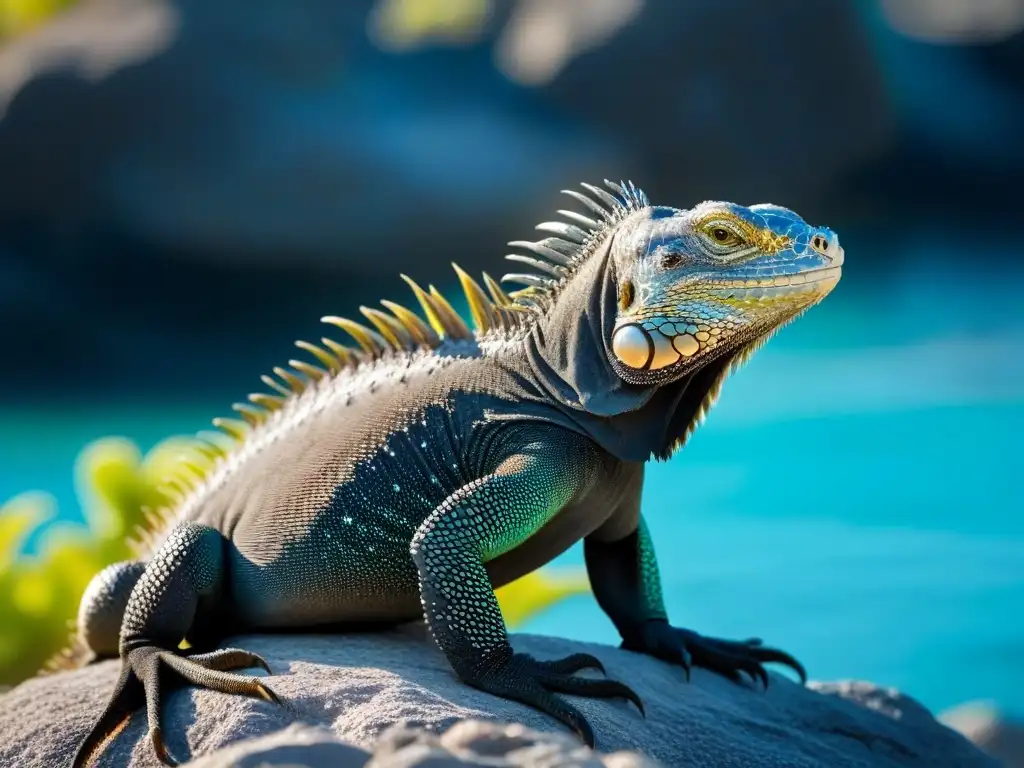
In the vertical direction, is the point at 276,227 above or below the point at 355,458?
above

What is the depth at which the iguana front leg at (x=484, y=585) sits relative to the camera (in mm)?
3676

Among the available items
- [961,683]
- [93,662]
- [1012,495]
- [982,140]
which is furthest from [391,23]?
[93,662]

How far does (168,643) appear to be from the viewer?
13.1ft

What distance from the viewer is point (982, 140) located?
19719mm

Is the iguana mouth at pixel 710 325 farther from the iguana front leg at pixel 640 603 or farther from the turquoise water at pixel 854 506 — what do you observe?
the turquoise water at pixel 854 506

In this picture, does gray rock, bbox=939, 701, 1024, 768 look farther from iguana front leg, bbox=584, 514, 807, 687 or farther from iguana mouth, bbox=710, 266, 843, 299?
iguana mouth, bbox=710, 266, 843, 299

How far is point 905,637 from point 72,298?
429 inches

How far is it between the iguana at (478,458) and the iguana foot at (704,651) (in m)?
0.02

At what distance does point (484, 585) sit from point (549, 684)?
343 mm

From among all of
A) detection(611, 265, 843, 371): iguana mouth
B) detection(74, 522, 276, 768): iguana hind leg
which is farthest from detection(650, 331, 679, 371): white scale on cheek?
detection(74, 522, 276, 768): iguana hind leg

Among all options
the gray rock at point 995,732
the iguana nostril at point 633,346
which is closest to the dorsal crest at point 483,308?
the iguana nostril at point 633,346

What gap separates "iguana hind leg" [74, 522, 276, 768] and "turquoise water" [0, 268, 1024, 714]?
22.9 feet

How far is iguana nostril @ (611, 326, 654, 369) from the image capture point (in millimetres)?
3721

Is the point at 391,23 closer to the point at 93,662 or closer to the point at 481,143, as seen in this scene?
the point at 481,143
